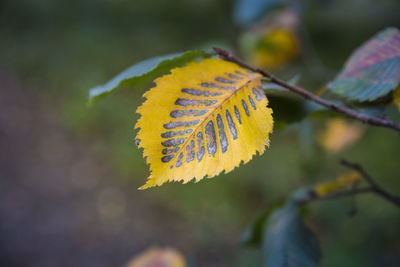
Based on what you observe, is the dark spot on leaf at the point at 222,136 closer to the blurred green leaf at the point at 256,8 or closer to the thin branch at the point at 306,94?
the thin branch at the point at 306,94

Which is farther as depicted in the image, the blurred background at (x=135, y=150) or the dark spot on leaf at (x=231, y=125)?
the blurred background at (x=135, y=150)

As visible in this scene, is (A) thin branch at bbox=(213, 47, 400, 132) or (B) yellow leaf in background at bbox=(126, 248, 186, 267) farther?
(B) yellow leaf in background at bbox=(126, 248, 186, 267)

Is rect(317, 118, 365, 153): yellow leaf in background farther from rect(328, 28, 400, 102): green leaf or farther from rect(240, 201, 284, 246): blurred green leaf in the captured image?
rect(328, 28, 400, 102): green leaf

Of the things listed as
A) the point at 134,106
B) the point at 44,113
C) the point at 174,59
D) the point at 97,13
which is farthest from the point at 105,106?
the point at 174,59

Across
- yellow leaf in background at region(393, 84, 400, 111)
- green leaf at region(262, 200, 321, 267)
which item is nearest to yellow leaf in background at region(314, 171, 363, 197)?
green leaf at region(262, 200, 321, 267)

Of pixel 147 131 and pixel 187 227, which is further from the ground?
pixel 187 227

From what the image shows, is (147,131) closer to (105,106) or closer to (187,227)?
(187,227)

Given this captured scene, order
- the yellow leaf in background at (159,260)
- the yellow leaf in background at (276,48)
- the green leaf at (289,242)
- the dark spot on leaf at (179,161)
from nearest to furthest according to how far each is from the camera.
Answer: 1. the dark spot on leaf at (179,161)
2. the green leaf at (289,242)
3. the yellow leaf in background at (159,260)
4. the yellow leaf in background at (276,48)

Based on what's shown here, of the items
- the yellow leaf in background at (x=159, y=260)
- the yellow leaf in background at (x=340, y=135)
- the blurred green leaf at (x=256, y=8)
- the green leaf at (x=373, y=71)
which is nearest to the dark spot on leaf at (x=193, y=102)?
the green leaf at (x=373, y=71)

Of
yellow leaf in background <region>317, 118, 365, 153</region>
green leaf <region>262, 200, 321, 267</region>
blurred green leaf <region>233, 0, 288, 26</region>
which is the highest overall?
blurred green leaf <region>233, 0, 288, 26</region>
